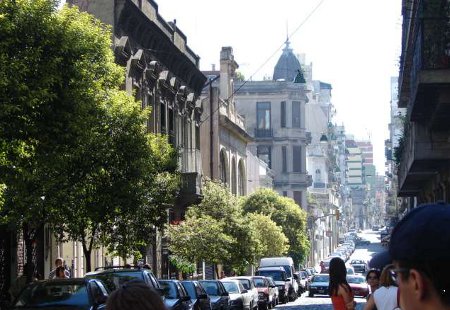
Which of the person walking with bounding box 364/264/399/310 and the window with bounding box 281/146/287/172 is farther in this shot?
the window with bounding box 281/146/287/172

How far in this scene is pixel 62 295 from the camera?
17.1m

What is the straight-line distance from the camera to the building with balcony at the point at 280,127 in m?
110

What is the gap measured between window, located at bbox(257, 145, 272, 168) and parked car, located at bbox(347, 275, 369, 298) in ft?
195

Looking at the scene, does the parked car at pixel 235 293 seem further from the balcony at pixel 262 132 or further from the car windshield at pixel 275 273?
the balcony at pixel 262 132

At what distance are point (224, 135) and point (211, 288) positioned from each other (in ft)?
122

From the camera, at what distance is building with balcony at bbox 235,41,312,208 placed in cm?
11006

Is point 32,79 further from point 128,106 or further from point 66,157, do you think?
point 128,106

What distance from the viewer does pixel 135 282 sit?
445cm

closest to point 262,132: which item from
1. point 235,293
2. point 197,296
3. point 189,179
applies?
point 189,179

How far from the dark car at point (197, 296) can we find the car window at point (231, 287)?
879cm

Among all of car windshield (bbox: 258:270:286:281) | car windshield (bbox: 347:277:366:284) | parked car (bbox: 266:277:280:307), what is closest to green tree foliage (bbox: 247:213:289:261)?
car windshield (bbox: 258:270:286:281)

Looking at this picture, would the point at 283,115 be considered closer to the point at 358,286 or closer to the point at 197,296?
the point at 358,286

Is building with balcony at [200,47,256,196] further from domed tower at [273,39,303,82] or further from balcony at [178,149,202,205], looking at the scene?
domed tower at [273,39,303,82]

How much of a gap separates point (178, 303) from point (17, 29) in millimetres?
6783
